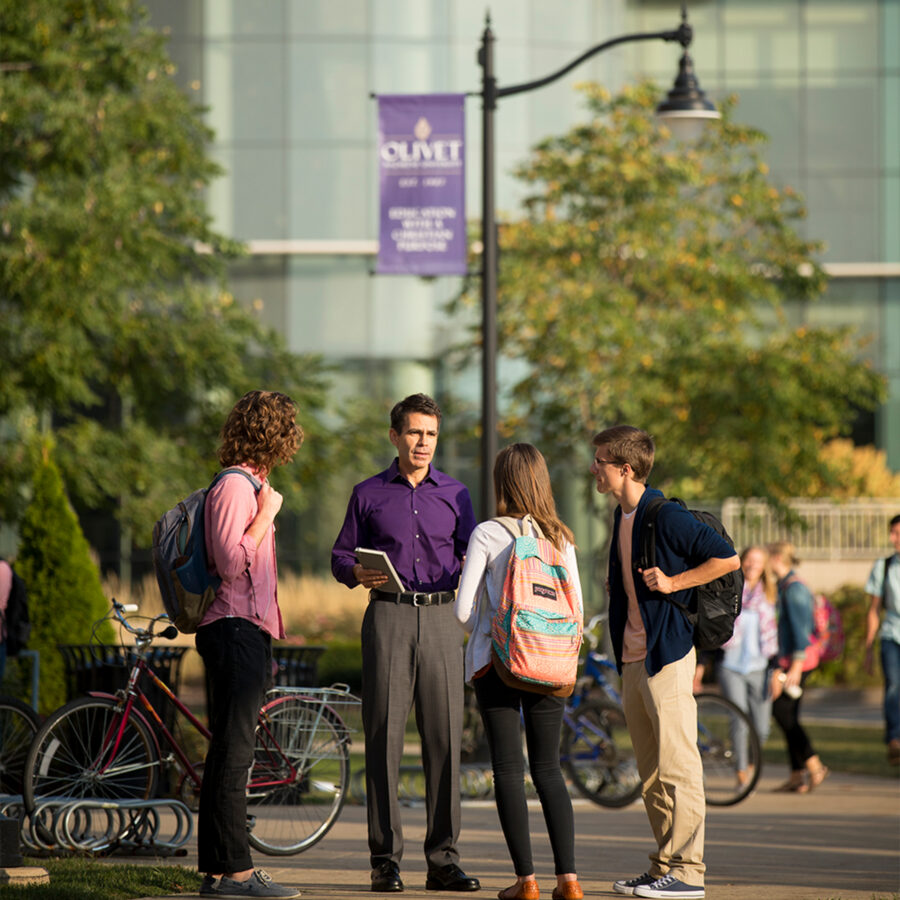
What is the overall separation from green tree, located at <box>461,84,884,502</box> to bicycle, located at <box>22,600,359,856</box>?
14180mm

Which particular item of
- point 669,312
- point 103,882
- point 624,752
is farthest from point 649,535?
point 669,312

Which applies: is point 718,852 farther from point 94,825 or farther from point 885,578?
point 885,578

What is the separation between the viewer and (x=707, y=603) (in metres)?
7.07

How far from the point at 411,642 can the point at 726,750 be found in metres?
4.95

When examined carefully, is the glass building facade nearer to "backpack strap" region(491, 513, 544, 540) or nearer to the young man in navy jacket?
the young man in navy jacket

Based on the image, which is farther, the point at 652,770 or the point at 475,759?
the point at 475,759

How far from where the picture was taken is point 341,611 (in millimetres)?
25750

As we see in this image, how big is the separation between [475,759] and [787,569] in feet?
9.93

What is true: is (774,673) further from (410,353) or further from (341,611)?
(410,353)

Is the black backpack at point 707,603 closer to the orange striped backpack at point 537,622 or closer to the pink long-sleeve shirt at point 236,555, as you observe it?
the orange striped backpack at point 537,622

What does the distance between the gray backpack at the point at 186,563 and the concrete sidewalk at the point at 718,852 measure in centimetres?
136

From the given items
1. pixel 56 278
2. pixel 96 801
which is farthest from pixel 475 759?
pixel 56 278

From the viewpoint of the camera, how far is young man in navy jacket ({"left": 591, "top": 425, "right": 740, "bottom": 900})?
6.97 m

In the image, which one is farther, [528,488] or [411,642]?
[411,642]
